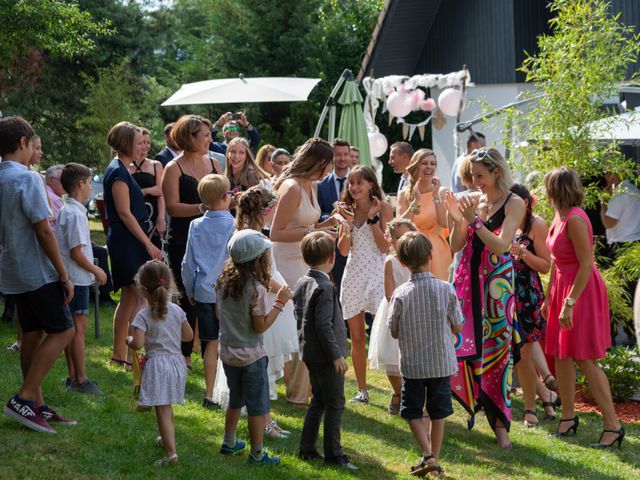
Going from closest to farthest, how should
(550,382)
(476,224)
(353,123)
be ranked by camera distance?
(476,224) → (550,382) → (353,123)

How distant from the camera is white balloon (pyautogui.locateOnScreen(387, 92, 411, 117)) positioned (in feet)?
53.4

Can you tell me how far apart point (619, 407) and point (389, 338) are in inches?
98.3

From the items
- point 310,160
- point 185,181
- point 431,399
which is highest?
point 310,160

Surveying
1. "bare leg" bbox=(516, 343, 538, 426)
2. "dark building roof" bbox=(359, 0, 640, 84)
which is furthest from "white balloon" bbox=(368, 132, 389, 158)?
"bare leg" bbox=(516, 343, 538, 426)

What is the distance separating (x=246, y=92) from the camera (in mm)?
14180

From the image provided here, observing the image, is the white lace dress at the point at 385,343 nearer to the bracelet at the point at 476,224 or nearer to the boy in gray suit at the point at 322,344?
the bracelet at the point at 476,224

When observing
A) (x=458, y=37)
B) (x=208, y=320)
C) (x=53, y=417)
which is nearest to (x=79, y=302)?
(x=208, y=320)

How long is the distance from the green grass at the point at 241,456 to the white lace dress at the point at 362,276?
0.84 m

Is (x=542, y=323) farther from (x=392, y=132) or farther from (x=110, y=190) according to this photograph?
(x=392, y=132)

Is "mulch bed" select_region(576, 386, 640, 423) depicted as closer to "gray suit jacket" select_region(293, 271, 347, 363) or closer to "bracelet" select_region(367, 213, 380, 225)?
"bracelet" select_region(367, 213, 380, 225)

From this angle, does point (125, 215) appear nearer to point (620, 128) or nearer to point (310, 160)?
point (310, 160)

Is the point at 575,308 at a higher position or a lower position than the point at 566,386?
higher

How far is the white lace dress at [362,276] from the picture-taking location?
7965 millimetres

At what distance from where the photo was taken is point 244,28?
1378 inches
